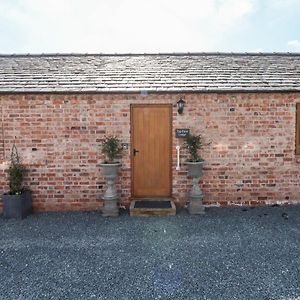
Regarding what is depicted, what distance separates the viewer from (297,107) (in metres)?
6.65

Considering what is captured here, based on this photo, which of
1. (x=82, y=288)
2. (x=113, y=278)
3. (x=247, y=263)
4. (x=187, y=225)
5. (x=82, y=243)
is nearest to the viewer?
(x=82, y=288)

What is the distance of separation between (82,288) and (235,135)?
490 cm

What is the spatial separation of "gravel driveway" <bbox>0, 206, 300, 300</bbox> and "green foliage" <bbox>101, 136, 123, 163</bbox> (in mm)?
1416

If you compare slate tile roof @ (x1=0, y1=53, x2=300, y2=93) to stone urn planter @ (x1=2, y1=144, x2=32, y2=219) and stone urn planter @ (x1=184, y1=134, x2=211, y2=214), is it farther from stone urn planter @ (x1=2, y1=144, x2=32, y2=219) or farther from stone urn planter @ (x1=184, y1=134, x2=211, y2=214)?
stone urn planter @ (x1=2, y1=144, x2=32, y2=219)

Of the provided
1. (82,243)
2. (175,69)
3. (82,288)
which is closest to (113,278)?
(82,288)

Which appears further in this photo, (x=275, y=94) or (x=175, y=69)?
(x=175, y=69)

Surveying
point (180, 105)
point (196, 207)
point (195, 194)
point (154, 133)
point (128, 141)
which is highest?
point (180, 105)

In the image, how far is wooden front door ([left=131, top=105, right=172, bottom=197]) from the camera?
21.7 ft

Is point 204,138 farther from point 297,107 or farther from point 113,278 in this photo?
point 113,278

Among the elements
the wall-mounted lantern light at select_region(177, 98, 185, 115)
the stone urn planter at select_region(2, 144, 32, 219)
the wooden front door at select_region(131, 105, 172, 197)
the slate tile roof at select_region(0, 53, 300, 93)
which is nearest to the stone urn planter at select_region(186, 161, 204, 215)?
the wooden front door at select_region(131, 105, 172, 197)

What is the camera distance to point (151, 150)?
6699 mm

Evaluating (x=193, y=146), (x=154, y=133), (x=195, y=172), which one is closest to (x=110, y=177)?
(x=154, y=133)

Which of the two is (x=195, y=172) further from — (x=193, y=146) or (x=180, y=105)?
(x=180, y=105)

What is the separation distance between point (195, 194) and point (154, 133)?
1.80m
